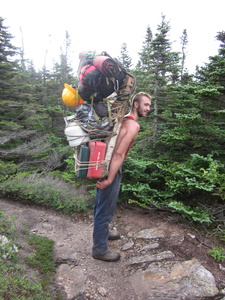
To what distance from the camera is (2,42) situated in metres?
12.5

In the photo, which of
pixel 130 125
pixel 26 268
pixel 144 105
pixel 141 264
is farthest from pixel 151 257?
pixel 144 105

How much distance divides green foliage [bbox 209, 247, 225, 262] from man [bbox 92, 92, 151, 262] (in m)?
1.56

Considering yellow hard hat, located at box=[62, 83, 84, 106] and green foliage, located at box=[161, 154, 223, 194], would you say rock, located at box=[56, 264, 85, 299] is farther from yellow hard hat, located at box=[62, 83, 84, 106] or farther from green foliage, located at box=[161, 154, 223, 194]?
yellow hard hat, located at box=[62, 83, 84, 106]

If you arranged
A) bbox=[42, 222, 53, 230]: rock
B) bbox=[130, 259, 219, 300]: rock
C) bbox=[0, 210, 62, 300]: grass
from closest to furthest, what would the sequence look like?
bbox=[0, 210, 62, 300]: grass < bbox=[130, 259, 219, 300]: rock < bbox=[42, 222, 53, 230]: rock

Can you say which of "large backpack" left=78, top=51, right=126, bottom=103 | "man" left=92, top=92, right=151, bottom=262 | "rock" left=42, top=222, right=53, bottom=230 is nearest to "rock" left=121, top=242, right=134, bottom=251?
"man" left=92, top=92, right=151, bottom=262

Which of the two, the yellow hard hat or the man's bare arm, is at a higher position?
the yellow hard hat

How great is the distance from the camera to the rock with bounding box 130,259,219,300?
264 centimetres

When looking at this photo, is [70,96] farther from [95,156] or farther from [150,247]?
[150,247]

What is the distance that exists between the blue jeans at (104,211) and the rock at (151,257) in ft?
1.75

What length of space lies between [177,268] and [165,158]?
9.62ft

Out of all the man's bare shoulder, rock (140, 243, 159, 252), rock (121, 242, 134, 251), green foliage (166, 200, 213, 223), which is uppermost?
the man's bare shoulder

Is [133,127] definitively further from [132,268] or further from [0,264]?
[0,264]

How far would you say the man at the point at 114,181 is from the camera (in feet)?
9.45

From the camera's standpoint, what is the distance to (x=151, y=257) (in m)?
3.37
